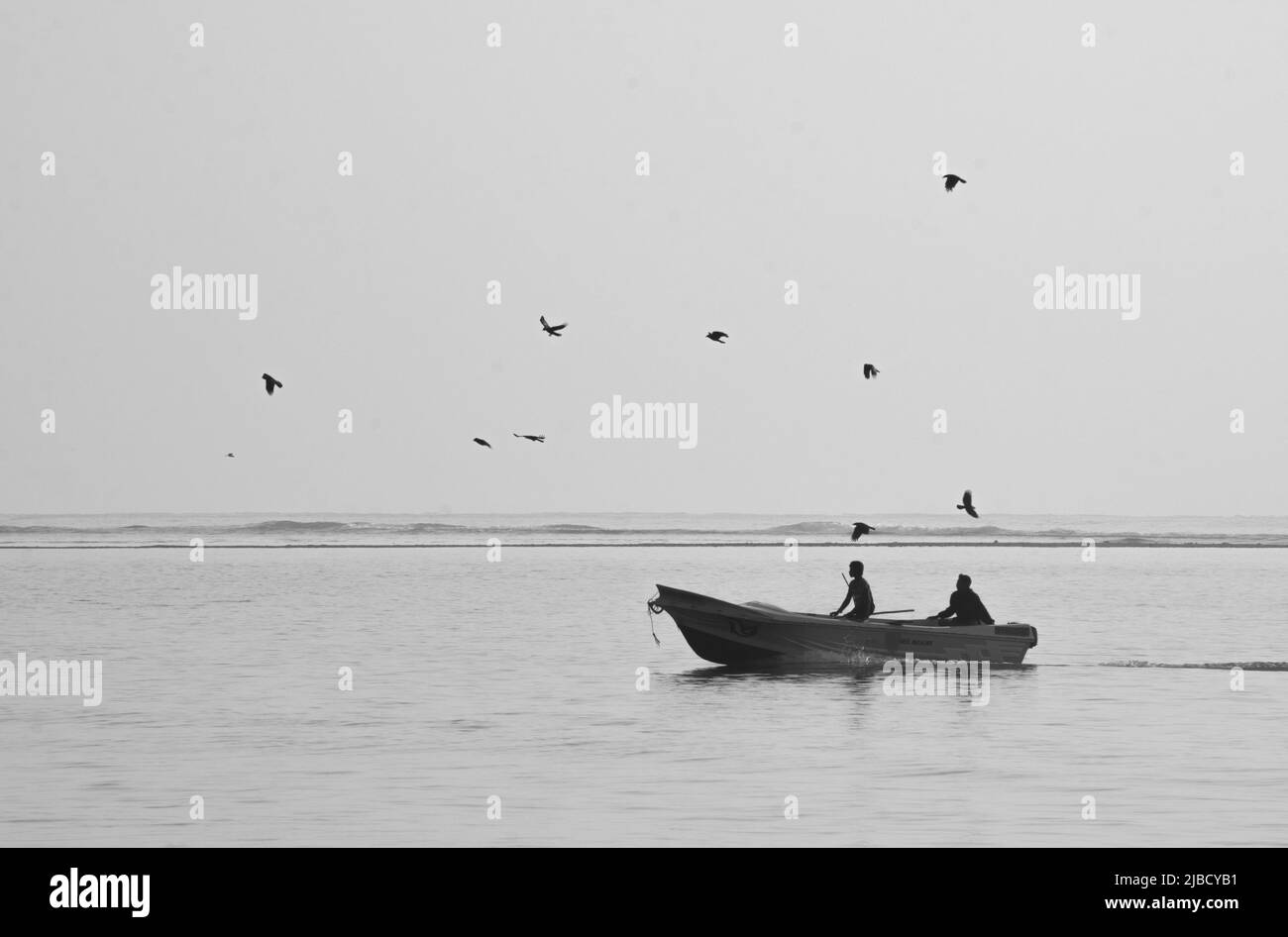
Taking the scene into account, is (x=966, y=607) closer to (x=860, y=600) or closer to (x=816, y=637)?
(x=860, y=600)

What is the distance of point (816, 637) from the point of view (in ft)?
89.4

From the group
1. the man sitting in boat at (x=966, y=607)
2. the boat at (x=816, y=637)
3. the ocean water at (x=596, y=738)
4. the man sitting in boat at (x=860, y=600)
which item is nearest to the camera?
the ocean water at (x=596, y=738)

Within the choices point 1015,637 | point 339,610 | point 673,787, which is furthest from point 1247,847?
point 339,610

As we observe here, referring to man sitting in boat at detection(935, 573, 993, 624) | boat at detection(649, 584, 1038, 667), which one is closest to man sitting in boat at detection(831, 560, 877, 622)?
boat at detection(649, 584, 1038, 667)

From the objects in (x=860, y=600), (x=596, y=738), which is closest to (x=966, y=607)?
(x=860, y=600)

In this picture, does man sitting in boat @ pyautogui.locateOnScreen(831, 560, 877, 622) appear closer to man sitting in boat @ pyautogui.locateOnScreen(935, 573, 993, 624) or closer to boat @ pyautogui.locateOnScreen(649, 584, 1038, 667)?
boat @ pyautogui.locateOnScreen(649, 584, 1038, 667)

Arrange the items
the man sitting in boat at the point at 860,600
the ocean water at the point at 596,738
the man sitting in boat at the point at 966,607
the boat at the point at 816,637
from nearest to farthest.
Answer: the ocean water at the point at 596,738, the man sitting in boat at the point at 860,600, the boat at the point at 816,637, the man sitting in boat at the point at 966,607

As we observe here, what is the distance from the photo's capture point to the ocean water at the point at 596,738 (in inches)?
577

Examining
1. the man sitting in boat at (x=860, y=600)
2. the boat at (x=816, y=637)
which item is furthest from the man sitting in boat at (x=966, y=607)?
the man sitting in boat at (x=860, y=600)

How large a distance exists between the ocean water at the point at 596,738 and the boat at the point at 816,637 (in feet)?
1.70

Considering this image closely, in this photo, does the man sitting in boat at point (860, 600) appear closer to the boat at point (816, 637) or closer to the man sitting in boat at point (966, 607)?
the boat at point (816, 637)

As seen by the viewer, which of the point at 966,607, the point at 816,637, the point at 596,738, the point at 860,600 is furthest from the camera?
the point at 966,607

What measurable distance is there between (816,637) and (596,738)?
813 cm

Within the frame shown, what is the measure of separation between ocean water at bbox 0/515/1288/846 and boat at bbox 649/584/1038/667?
52cm
